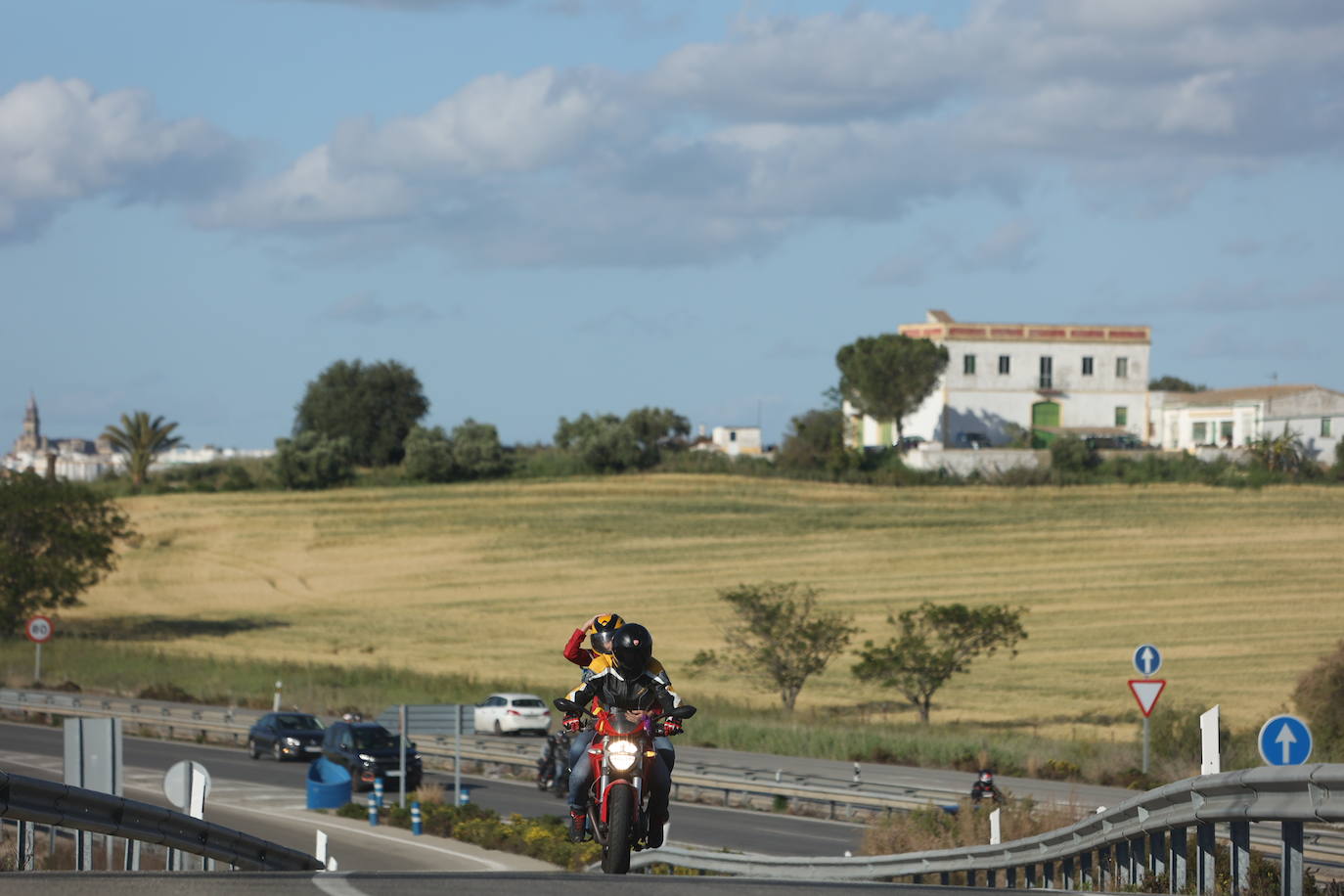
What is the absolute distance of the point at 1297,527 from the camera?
79.4 m

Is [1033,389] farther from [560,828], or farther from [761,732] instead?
[560,828]

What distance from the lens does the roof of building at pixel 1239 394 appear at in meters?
102

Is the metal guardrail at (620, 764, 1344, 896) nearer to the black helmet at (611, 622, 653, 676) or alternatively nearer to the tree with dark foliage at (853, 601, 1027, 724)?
the black helmet at (611, 622, 653, 676)

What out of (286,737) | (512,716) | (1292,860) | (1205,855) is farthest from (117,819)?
(512,716)

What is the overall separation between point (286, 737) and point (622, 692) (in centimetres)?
2938

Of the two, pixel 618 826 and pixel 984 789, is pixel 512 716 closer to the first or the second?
pixel 984 789

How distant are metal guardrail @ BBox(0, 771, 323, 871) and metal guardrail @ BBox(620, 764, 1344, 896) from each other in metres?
5.52

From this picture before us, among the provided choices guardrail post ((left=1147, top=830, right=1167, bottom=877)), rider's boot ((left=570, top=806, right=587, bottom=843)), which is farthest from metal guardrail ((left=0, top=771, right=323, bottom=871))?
guardrail post ((left=1147, top=830, right=1167, bottom=877))

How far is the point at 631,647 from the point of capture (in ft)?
33.3

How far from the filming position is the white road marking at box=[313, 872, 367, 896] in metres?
8.69

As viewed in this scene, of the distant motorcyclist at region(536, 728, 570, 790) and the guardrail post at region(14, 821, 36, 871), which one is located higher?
the guardrail post at region(14, 821, 36, 871)

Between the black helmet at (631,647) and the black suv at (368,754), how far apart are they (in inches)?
886

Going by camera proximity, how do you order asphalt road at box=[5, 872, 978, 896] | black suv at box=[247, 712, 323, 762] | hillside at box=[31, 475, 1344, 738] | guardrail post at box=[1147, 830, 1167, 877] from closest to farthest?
asphalt road at box=[5, 872, 978, 896] < guardrail post at box=[1147, 830, 1167, 877] < black suv at box=[247, 712, 323, 762] < hillside at box=[31, 475, 1344, 738]

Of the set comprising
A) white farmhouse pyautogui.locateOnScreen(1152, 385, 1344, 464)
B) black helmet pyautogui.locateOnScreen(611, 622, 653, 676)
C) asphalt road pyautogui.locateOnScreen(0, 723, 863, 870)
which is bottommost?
asphalt road pyautogui.locateOnScreen(0, 723, 863, 870)
